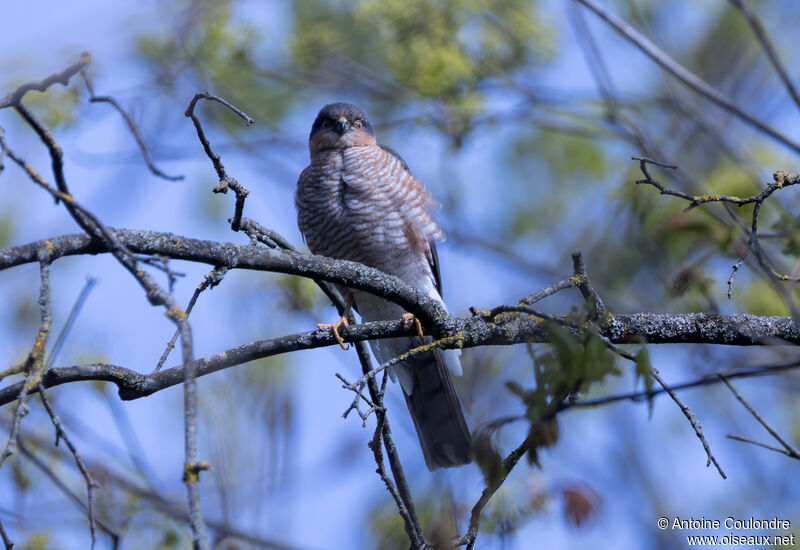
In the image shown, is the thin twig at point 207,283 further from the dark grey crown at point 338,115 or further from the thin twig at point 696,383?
the dark grey crown at point 338,115

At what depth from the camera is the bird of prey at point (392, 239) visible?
→ 476cm

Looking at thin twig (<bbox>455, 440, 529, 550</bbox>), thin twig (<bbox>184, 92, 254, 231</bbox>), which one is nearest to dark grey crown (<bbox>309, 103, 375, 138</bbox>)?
thin twig (<bbox>184, 92, 254, 231</bbox>)

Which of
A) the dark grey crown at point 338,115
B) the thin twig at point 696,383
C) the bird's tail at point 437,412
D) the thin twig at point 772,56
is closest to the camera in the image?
the thin twig at point 696,383

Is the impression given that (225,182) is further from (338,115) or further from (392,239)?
(338,115)

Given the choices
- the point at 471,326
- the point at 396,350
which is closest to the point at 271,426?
the point at 396,350

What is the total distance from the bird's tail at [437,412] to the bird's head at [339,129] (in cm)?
160

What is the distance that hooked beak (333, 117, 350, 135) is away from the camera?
529cm

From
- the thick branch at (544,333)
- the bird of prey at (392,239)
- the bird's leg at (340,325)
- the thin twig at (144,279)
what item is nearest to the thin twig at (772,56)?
the thick branch at (544,333)

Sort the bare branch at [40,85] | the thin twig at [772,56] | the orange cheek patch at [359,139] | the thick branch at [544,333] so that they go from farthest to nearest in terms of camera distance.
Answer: the orange cheek patch at [359,139]
the thin twig at [772,56]
the thick branch at [544,333]
the bare branch at [40,85]

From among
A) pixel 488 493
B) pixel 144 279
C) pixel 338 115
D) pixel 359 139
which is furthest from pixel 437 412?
pixel 144 279

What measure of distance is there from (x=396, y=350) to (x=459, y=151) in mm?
1970

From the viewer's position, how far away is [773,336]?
301cm

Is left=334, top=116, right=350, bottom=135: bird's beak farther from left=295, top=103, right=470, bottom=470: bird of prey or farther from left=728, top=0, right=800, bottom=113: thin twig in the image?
left=728, top=0, right=800, bottom=113: thin twig

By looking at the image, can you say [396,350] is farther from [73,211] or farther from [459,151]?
[73,211]
